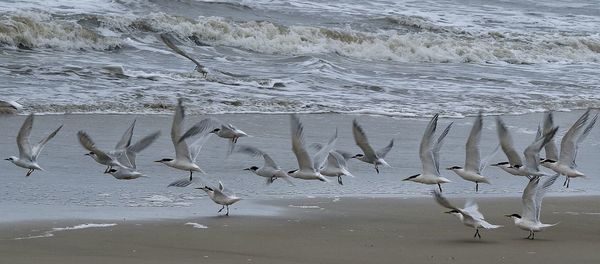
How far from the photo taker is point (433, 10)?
100.0 feet

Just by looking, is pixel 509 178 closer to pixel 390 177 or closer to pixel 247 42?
pixel 390 177

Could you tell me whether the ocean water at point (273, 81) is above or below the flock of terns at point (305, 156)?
below

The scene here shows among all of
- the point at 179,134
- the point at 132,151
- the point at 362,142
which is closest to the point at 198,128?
the point at 179,134

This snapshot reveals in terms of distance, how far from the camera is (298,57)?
20703mm

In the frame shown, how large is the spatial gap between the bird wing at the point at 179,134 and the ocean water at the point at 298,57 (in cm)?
416

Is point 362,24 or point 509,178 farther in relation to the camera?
point 362,24

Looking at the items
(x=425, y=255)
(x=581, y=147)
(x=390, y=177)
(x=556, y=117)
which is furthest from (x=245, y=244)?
(x=556, y=117)

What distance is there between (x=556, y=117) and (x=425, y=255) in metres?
8.37

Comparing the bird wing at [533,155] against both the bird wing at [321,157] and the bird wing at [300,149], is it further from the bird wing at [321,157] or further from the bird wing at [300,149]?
the bird wing at [300,149]

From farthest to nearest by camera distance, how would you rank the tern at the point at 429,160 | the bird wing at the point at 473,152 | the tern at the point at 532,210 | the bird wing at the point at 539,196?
the bird wing at the point at 473,152 → the tern at the point at 429,160 → the bird wing at the point at 539,196 → the tern at the point at 532,210

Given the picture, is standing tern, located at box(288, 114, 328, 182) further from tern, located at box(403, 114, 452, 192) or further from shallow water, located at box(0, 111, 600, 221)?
tern, located at box(403, 114, 452, 192)

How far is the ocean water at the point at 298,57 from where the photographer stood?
1527cm

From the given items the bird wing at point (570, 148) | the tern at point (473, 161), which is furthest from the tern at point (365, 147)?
the bird wing at point (570, 148)

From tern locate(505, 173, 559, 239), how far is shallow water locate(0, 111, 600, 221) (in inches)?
68.0
